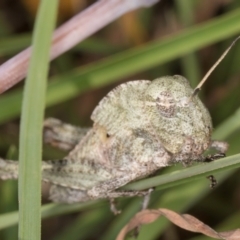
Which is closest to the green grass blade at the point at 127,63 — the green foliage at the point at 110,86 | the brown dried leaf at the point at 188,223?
the green foliage at the point at 110,86

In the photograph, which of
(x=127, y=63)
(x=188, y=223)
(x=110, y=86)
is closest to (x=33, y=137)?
(x=188, y=223)

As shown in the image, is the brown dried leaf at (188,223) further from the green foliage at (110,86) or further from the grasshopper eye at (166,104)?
the grasshopper eye at (166,104)

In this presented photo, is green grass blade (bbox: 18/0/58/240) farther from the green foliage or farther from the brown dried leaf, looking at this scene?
the brown dried leaf

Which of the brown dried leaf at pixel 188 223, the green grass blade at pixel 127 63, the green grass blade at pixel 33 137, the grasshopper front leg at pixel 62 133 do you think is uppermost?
the green grass blade at pixel 127 63

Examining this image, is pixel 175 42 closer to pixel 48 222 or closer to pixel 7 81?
pixel 7 81

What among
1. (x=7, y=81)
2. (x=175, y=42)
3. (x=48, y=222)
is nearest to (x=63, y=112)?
(x=48, y=222)

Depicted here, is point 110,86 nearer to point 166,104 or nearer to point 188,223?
point 166,104
